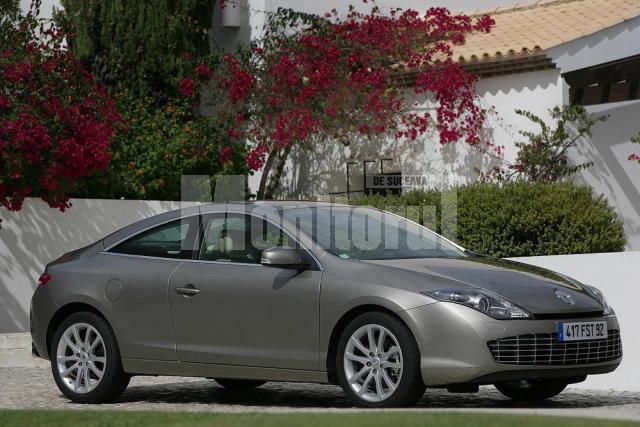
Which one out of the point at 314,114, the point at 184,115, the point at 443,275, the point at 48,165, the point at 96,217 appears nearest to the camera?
the point at 443,275

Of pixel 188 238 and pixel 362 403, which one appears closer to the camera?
pixel 362 403

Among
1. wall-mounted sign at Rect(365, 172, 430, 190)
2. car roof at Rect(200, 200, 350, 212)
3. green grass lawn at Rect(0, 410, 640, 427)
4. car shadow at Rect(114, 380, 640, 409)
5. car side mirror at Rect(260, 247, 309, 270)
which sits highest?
wall-mounted sign at Rect(365, 172, 430, 190)

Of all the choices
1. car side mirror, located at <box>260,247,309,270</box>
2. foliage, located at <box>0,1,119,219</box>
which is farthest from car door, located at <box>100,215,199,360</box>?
foliage, located at <box>0,1,119,219</box>

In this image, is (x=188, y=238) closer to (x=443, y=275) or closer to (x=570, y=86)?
(x=443, y=275)

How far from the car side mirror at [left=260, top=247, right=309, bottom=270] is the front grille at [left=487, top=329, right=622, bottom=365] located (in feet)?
5.20

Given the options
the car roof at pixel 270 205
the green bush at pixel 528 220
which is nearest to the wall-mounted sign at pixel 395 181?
the green bush at pixel 528 220

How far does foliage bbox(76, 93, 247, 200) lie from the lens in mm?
19938

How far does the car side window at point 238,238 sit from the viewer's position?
9.78 metres

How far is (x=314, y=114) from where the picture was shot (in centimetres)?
2080

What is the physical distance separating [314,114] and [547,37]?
3.94m

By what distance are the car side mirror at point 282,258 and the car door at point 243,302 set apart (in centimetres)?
11

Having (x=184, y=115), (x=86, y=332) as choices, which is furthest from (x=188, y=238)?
(x=184, y=115)

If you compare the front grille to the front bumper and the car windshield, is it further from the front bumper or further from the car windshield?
the car windshield

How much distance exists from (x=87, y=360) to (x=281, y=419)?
3076mm
